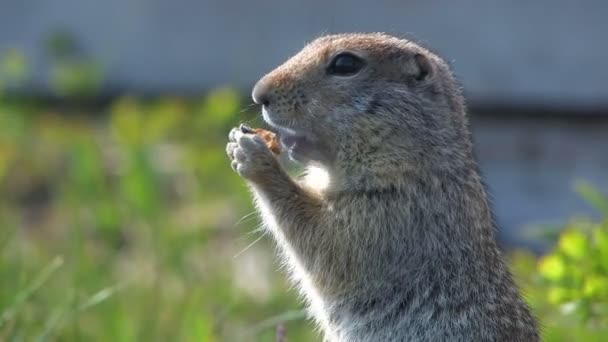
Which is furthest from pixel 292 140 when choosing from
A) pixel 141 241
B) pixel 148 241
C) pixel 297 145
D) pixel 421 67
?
pixel 141 241

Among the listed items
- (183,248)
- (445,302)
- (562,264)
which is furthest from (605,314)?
(183,248)

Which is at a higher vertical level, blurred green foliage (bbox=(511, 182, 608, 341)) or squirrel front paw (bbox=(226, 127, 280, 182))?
squirrel front paw (bbox=(226, 127, 280, 182))

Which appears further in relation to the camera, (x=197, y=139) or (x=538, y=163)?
(x=538, y=163)

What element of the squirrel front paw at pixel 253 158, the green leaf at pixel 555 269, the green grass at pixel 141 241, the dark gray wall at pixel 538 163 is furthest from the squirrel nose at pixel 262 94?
the dark gray wall at pixel 538 163

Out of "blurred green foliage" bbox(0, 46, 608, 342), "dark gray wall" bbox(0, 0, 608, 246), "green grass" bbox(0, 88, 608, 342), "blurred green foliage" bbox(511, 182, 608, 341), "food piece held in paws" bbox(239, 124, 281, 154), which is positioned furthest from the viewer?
"dark gray wall" bbox(0, 0, 608, 246)

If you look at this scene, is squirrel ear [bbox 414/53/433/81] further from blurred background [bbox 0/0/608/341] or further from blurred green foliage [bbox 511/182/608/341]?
blurred background [bbox 0/0/608/341]

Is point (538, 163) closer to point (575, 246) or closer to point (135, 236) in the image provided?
point (135, 236)

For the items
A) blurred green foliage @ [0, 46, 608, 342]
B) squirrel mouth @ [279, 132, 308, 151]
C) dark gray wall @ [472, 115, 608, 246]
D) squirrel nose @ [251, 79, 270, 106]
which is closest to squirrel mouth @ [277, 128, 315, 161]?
squirrel mouth @ [279, 132, 308, 151]

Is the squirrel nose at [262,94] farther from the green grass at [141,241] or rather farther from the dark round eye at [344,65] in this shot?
the green grass at [141,241]
